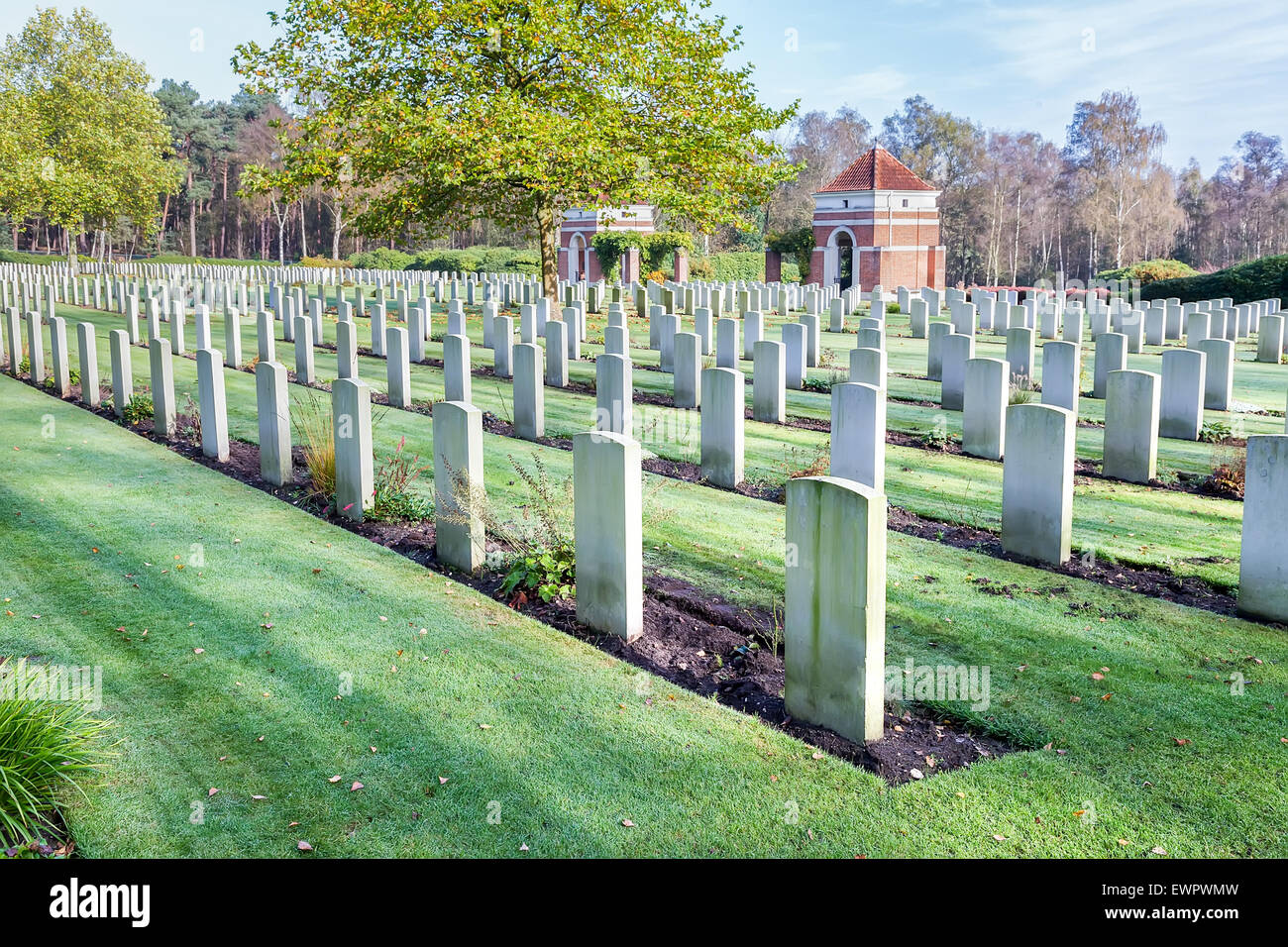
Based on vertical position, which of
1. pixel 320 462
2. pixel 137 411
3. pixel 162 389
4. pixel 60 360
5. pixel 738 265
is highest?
pixel 738 265

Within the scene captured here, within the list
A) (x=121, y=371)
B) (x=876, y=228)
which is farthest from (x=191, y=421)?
(x=876, y=228)

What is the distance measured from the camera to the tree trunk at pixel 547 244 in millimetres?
23250

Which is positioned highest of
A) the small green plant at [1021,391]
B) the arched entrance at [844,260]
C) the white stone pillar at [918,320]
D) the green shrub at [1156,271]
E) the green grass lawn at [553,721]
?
the arched entrance at [844,260]

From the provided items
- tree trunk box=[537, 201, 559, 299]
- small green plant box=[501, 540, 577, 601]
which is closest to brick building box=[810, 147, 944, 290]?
tree trunk box=[537, 201, 559, 299]

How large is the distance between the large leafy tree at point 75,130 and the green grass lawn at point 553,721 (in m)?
33.4

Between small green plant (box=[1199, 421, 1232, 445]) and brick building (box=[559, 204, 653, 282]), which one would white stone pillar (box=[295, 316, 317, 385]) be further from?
brick building (box=[559, 204, 653, 282])

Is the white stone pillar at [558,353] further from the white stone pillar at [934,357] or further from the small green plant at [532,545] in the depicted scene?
the small green plant at [532,545]

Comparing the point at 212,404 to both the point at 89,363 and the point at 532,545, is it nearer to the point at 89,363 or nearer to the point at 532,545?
the point at 89,363

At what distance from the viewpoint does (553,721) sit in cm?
501

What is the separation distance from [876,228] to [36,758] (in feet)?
153

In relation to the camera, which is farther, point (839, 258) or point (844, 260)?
point (844, 260)

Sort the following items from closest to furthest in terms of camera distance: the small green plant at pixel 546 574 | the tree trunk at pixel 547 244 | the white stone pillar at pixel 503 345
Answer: the small green plant at pixel 546 574 → the white stone pillar at pixel 503 345 → the tree trunk at pixel 547 244

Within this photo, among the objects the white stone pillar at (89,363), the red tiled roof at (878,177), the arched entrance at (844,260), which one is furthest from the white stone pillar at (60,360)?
the red tiled roof at (878,177)

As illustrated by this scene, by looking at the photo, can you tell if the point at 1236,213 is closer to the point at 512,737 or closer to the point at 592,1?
the point at 592,1
